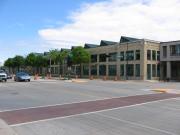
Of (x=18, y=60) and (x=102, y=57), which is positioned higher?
(x=18, y=60)

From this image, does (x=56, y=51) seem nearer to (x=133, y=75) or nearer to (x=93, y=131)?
(x=133, y=75)

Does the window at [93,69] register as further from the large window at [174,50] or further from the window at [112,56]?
the large window at [174,50]

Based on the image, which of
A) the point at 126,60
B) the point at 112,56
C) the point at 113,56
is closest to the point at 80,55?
the point at 112,56

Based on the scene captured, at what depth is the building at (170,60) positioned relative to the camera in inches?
2524

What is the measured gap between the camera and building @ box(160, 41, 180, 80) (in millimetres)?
64100

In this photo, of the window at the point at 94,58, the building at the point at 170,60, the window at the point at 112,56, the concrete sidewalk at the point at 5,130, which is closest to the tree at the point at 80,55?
the window at the point at 94,58

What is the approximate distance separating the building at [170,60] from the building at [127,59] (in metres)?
1.25

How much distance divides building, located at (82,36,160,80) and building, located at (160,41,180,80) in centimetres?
125

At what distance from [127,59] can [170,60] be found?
9389 mm

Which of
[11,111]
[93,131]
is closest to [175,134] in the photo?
[93,131]

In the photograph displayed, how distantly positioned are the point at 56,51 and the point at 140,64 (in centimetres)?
3323

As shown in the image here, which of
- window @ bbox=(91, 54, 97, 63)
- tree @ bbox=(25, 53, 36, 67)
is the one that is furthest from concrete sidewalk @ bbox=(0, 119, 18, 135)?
tree @ bbox=(25, 53, 36, 67)

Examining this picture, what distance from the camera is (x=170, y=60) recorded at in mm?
65000

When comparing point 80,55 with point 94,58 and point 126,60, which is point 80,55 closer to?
point 94,58
